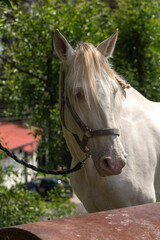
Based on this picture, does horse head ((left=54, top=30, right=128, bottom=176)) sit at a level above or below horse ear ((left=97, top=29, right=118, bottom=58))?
below

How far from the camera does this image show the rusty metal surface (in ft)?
4.14

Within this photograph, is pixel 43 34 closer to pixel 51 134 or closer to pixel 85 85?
pixel 51 134

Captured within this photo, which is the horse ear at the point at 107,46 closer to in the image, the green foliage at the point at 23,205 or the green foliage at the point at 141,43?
the green foliage at the point at 141,43

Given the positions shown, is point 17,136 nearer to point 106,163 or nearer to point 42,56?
point 42,56

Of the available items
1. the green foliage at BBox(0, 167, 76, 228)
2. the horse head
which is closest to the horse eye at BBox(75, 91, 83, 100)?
the horse head

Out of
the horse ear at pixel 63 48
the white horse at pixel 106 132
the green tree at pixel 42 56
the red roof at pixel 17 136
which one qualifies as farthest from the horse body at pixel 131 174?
the red roof at pixel 17 136

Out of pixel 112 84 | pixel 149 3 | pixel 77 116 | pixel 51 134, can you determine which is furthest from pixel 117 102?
pixel 149 3

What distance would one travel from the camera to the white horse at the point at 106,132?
2.40 m

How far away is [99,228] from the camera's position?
134 cm

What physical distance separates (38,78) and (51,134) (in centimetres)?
95

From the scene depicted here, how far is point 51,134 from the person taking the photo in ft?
18.2

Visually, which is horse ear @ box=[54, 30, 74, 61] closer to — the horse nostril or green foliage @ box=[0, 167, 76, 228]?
the horse nostril

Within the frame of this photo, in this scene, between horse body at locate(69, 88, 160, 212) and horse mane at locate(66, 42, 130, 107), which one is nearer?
horse mane at locate(66, 42, 130, 107)

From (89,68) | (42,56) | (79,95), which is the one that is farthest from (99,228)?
(42,56)
